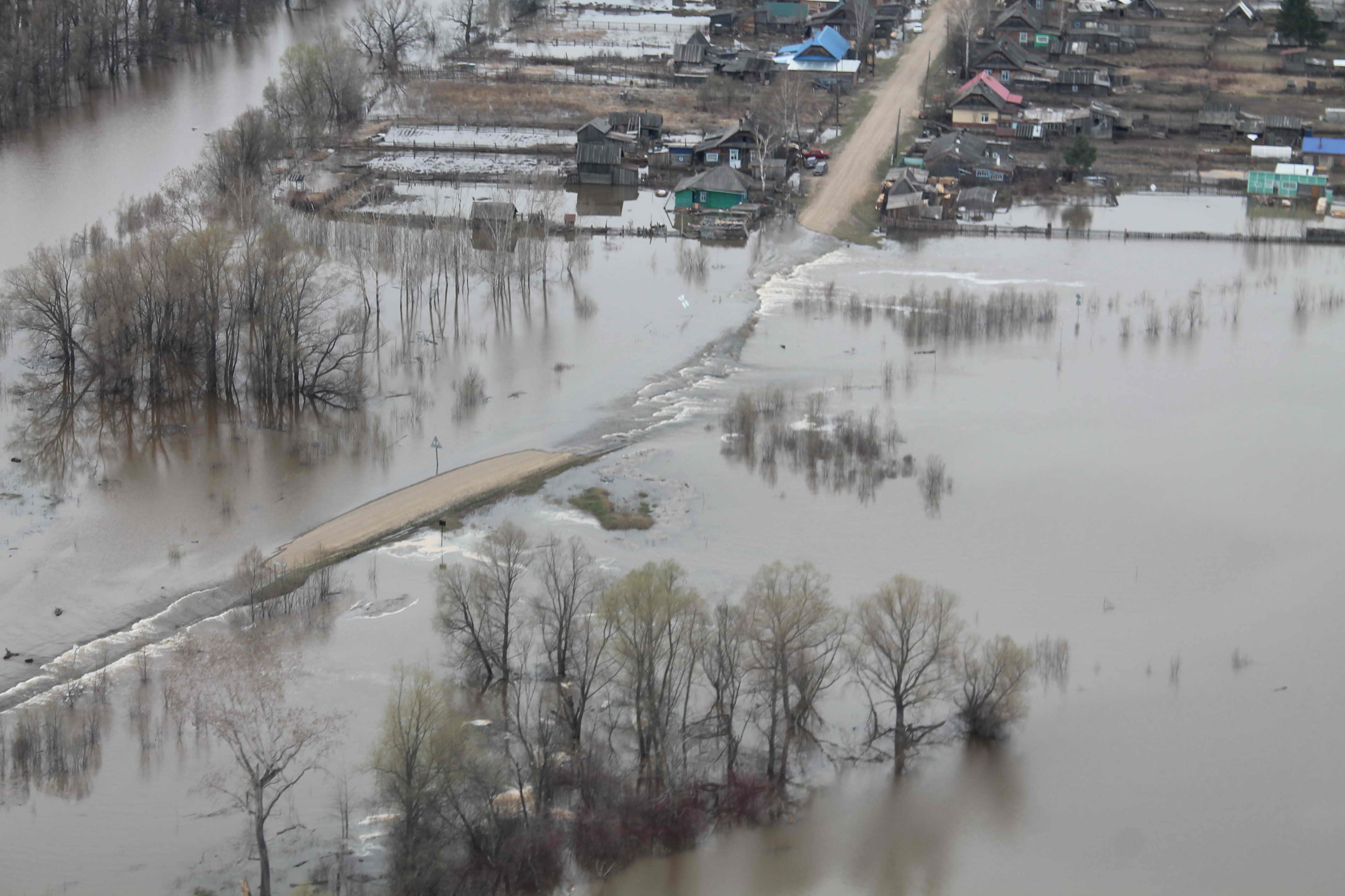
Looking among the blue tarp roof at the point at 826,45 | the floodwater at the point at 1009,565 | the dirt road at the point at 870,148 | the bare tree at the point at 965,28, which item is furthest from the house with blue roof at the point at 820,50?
the floodwater at the point at 1009,565

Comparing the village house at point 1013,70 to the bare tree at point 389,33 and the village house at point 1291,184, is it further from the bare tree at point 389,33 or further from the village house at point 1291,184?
the bare tree at point 389,33

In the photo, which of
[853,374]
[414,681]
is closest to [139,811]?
[414,681]

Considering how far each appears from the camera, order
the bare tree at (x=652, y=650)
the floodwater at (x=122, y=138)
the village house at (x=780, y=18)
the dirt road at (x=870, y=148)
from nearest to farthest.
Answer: the bare tree at (x=652, y=650)
the floodwater at (x=122, y=138)
the dirt road at (x=870, y=148)
the village house at (x=780, y=18)

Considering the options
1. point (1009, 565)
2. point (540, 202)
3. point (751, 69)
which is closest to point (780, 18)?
point (751, 69)

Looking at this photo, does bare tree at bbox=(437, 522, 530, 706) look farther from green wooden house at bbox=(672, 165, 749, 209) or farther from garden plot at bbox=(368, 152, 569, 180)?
garden plot at bbox=(368, 152, 569, 180)

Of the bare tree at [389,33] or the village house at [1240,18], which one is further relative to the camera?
the village house at [1240,18]

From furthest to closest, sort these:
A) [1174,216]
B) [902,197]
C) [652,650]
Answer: [1174,216] → [902,197] → [652,650]

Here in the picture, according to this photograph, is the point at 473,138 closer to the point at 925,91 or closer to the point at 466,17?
the point at 925,91

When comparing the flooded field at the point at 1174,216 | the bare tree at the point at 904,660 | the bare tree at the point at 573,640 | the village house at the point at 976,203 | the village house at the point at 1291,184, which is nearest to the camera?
the bare tree at the point at 573,640
